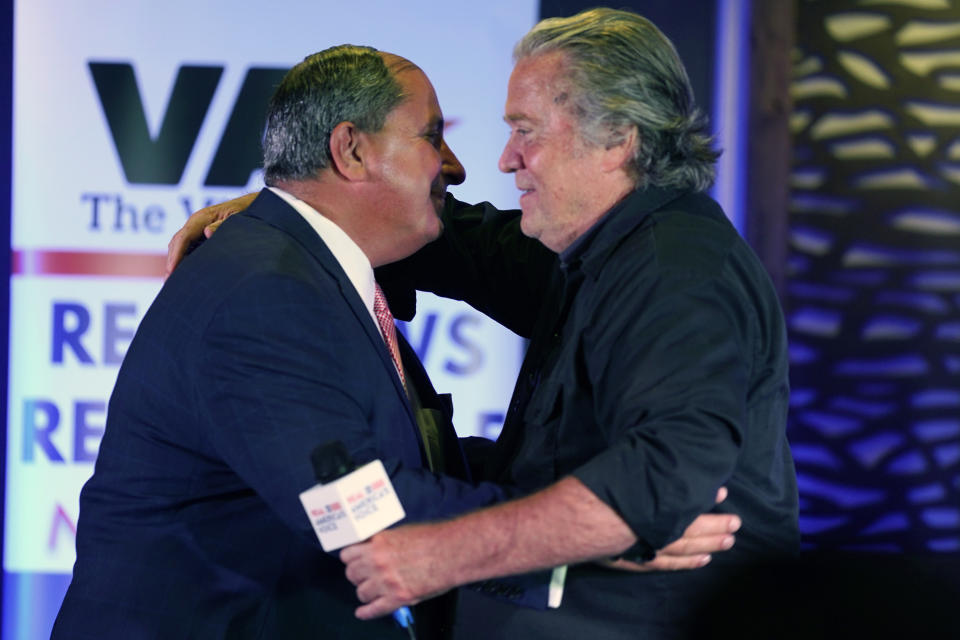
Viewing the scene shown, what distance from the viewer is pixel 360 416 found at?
5.32 feet

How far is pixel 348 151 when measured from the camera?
1.92 m

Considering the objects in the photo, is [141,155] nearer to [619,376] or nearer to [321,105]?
[321,105]

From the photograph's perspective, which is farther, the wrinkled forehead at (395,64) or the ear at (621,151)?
the wrinkled forehead at (395,64)

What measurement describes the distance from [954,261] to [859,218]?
13.8 inches

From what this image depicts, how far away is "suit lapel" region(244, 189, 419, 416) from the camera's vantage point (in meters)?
1.74

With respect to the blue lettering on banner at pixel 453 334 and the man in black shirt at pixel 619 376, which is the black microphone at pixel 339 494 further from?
the blue lettering on banner at pixel 453 334

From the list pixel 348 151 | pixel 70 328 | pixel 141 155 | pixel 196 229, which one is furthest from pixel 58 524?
pixel 348 151

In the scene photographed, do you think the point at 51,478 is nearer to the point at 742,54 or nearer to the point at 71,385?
the point at 71,385

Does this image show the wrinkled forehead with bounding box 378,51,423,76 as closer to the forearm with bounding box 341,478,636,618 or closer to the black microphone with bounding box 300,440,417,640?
the black microphone with bounding box 300,440,417,640

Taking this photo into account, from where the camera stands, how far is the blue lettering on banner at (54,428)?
3.33 metres

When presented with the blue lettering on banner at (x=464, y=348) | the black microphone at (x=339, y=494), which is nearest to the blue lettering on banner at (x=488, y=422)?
the blue lettering on banner at (x=464, y=348)

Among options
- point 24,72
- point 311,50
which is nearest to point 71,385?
point 24,72

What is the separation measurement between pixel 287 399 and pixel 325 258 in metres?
0.31

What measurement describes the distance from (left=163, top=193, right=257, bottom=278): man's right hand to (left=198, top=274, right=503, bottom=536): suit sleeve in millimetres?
506
